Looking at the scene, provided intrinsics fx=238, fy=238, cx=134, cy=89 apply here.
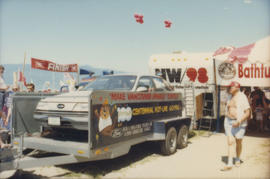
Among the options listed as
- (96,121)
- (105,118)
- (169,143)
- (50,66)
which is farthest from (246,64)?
(50,66)

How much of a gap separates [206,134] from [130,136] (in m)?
5.97

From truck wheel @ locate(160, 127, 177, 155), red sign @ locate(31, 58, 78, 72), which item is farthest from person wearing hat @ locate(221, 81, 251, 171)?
red sign @ locate(31, 58, 78, 72)

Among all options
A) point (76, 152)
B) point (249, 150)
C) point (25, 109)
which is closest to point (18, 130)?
point (25, 109)

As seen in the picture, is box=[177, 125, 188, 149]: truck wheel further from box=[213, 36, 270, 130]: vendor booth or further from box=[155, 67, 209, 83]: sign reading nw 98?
box=[155, 67, 209, 83]: sign reading nw 98

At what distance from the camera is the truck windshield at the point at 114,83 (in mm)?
5932

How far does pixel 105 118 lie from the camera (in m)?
4.51

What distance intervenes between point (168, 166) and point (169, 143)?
0.93 metres

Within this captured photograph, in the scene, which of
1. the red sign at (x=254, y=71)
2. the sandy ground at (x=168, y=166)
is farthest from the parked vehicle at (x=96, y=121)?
the red sign at (x=254, y=71)

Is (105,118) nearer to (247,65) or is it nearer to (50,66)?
(247,65)

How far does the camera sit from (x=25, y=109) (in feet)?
17.9

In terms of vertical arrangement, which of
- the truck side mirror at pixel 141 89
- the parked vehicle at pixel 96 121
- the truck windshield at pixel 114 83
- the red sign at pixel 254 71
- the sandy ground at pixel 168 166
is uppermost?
the red sign at pixel 254 71

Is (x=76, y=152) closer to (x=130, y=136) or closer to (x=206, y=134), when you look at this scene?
(x=130, y=136)

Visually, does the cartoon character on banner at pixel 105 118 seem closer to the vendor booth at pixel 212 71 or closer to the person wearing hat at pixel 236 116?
the person wearing hat at pixel 236 116

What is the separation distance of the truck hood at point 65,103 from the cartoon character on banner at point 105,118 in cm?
31
